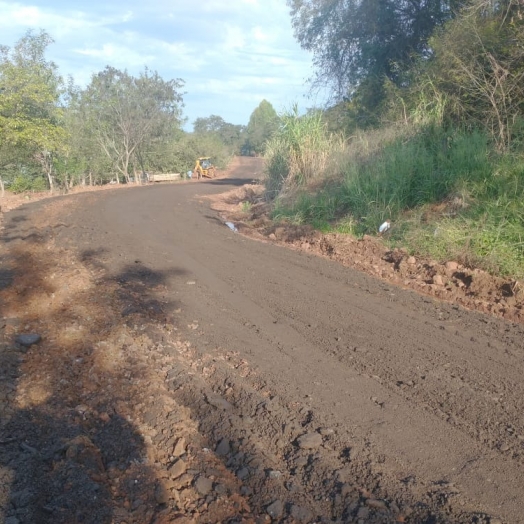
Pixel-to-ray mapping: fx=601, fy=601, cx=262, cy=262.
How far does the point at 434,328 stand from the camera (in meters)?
6.69

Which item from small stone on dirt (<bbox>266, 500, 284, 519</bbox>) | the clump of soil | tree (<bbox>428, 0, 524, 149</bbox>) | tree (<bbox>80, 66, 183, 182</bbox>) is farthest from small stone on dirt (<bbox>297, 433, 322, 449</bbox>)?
tree (<bbox>80, 66, 183, 182</bbox>)

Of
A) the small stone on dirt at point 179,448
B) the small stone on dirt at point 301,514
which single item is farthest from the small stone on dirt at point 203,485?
the small stone on dirt at point 301,514

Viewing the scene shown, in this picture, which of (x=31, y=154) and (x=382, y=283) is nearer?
(x=382, y=283)

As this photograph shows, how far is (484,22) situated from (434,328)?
1054 cm

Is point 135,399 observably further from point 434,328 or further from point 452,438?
point 434,328

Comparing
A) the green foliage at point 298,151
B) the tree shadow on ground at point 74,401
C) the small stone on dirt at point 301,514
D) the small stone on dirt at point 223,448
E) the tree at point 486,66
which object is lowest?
the small stone on dirt at point 301,514

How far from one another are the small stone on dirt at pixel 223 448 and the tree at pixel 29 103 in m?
24.2

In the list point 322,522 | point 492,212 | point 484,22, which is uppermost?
point 484,22

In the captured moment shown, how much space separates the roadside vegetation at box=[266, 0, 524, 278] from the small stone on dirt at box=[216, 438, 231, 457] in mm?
5844

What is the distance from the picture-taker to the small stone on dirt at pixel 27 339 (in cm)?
621

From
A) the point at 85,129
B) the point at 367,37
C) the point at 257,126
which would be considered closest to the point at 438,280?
the point at 367,37

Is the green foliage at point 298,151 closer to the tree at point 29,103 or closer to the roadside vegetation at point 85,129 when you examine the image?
the roadside vegetation at point 85,129

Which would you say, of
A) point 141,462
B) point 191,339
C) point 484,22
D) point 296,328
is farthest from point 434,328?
point 484,22

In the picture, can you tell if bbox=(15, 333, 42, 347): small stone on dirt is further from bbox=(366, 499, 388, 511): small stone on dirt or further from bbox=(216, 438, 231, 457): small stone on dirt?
bbox=(366, 499, 388, 511): small stone on dirt
